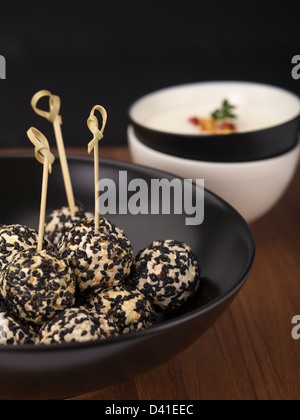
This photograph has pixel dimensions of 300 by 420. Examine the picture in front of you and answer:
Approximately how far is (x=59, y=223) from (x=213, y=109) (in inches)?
24.6

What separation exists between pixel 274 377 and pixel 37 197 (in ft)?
1.87

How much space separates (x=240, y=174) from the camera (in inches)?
54.1

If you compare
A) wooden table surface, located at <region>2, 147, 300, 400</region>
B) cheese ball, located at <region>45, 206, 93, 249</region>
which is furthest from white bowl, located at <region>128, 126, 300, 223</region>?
cheese ball, located at <region>45, 206, 93, 249</region>

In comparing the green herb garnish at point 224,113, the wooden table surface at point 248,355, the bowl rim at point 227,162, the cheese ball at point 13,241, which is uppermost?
the cheese ball at point 13,241

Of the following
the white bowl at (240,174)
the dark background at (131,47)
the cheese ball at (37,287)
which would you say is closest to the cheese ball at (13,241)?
the cheese ball at (37,287)

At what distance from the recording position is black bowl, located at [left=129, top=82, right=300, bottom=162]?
137 centimetres

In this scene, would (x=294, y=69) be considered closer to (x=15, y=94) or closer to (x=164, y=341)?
(x=15, y=94)

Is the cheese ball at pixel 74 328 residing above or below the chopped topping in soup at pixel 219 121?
above

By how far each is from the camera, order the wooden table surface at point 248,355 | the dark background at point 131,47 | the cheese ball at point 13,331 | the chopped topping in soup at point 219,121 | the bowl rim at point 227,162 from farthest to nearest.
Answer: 1. the dark background at point 131,47
2. the chopped topping in soup at point 219,121
3. the bowl rim at point 227,162
4. the wooden table surface at point 248,355
5. the cheese ball at point 13,331

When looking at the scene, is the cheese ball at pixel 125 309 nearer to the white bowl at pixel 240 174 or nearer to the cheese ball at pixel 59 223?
the cheese ball at pixel 59 223

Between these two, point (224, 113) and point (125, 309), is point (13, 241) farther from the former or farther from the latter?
point (224, 113)

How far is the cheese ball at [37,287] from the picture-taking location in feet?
3.11

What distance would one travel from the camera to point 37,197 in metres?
1.32

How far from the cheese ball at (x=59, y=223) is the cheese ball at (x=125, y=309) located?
20 centimetres
